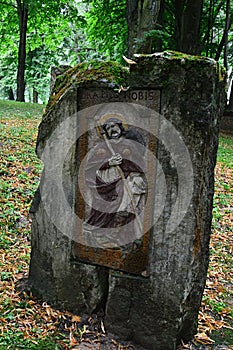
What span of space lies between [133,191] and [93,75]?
116 cm

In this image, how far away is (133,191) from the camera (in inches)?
131

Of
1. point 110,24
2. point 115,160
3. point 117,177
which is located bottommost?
point 117,177

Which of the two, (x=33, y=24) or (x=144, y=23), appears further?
(x=33, y=24)

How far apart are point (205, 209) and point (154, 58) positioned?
137cm

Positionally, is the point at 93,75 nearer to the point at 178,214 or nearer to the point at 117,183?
the point at 117,183

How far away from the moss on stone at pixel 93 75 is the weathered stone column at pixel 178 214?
0.26m

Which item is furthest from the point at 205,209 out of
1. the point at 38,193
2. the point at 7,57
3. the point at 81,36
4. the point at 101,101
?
the point at 81,36

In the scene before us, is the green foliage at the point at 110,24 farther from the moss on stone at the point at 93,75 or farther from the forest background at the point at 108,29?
the moss on stone at the point at 93,75

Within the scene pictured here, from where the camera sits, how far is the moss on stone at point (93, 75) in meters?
3.43

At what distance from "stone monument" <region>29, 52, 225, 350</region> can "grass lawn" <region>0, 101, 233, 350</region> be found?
0.24m

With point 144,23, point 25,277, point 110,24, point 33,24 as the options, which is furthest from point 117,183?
point 33,24

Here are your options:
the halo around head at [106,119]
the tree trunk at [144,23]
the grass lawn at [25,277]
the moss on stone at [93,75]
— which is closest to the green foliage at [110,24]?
the tree trunk at [144,23]

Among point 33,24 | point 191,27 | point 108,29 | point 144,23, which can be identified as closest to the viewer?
point 144,23

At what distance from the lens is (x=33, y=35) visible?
19.7 metres
